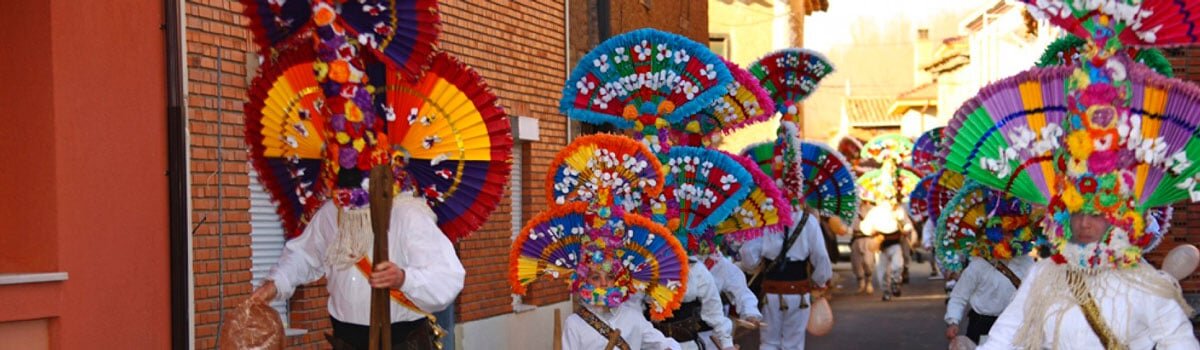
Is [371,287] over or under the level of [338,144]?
under

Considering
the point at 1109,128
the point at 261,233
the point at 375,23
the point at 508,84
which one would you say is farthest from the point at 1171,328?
the point at 508,84

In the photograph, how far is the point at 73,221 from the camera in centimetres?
802

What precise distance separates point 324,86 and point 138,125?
2223 millimetres

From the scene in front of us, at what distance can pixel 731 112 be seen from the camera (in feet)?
43.5

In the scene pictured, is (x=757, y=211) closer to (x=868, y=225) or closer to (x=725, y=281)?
(x=725, y=281)

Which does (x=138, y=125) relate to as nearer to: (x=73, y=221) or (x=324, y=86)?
(x=73, y=221)

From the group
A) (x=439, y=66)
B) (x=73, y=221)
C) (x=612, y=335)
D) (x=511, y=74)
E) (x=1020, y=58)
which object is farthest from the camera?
(x=1020, y=58)

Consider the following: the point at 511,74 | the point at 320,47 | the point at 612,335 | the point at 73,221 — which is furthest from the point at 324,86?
the point at 511,74

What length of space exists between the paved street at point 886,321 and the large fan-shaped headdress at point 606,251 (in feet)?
22.5

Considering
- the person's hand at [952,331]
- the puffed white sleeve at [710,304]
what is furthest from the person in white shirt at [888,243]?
the puffed white sleeve at [710,304]

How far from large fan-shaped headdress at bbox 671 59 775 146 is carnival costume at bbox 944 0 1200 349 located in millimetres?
5630

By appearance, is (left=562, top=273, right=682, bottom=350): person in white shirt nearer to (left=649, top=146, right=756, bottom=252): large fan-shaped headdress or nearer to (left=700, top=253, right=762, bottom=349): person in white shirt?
(left=649, top=146, right=756, bottom=252): large fan-shaped headdress

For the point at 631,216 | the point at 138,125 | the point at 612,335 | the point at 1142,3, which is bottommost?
the point at 612,335

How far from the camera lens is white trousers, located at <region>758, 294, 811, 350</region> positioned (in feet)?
49.4
